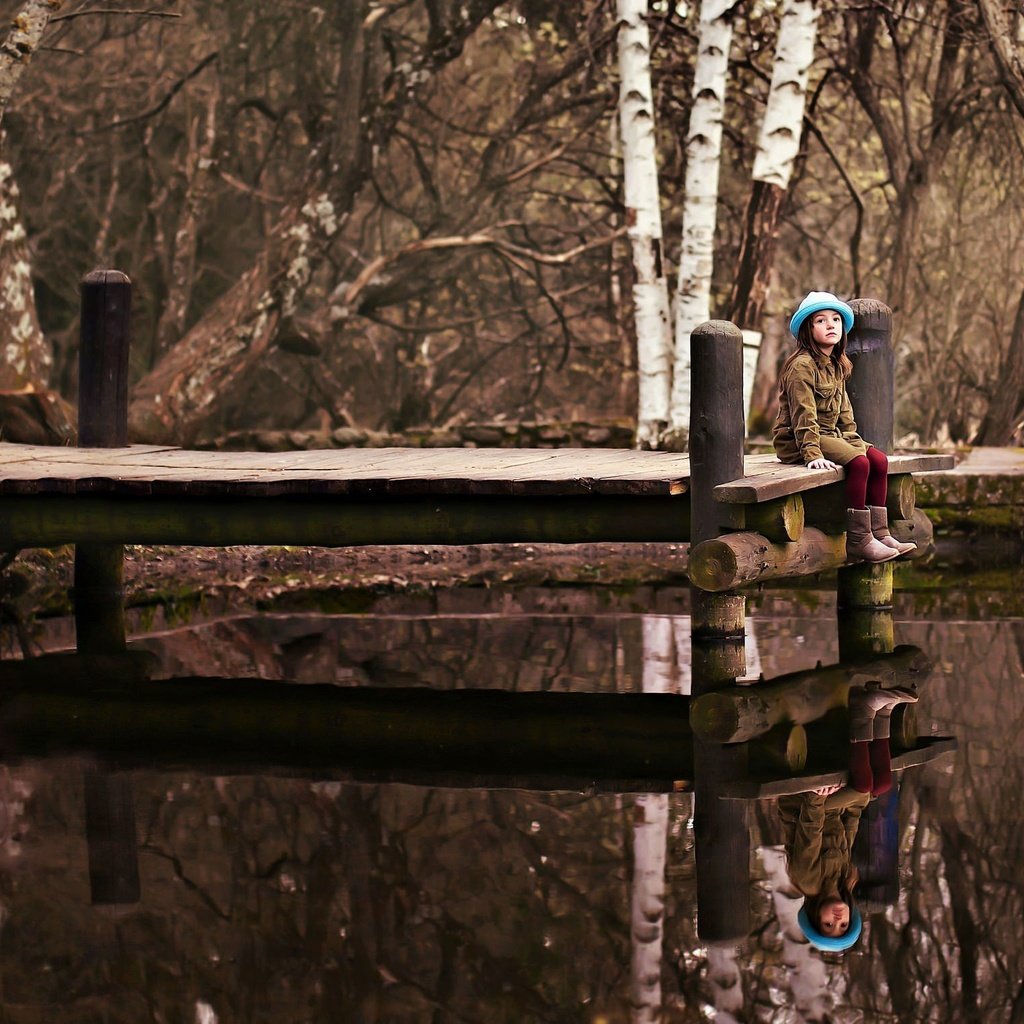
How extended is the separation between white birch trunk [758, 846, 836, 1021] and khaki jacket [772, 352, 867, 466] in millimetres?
3317

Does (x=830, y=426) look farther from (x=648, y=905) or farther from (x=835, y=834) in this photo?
(x=648, y=905)

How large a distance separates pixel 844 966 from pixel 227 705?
335 centimetres

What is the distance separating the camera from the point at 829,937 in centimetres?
363

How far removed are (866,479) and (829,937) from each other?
3.79 m

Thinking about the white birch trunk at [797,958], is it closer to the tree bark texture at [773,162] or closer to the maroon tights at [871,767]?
the maroon tights at [871,767]

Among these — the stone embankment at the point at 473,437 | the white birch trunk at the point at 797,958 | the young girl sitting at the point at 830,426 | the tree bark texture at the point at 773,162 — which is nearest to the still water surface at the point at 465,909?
the white birch trunk at the point at 797,958

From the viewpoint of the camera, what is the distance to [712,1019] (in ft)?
10.6

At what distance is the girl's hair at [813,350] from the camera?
725cm

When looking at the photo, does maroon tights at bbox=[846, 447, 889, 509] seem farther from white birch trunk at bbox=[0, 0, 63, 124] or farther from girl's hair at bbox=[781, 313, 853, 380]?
white birch trunk at bbox=[0, 0, 63, 124]

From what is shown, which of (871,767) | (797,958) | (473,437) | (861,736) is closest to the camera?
(797,958)

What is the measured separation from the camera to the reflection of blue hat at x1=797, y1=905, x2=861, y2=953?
3572 mm

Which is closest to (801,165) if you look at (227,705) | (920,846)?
(227,705)

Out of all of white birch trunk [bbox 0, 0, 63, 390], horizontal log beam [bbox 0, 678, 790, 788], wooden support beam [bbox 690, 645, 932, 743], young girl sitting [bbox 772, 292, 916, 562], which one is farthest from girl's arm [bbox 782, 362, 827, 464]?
white birch trunk [bbox 0, 0, 63, 390]

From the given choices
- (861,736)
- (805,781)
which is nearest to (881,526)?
(861,736)
